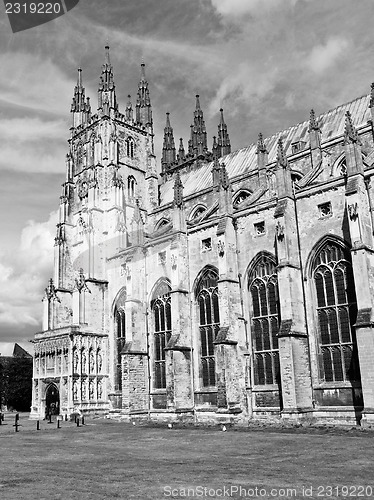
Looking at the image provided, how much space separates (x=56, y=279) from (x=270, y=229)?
2693 cm

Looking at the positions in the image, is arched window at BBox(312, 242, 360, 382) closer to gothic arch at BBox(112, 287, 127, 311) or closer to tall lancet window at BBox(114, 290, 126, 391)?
gothic arch at BBox(112, 287, 127, 311)

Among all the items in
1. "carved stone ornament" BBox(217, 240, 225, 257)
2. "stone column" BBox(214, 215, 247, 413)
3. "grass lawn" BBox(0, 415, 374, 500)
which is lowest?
"grass lawn" BBox(0, 415, 374, 500)

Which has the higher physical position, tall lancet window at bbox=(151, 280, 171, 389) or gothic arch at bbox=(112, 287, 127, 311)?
gothic arch at bbox=(112, 287, 127, 311)

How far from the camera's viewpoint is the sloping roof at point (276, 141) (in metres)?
38.4

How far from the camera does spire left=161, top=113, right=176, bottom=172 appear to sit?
61125mm

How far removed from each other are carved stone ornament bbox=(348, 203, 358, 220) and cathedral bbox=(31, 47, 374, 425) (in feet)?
0.26

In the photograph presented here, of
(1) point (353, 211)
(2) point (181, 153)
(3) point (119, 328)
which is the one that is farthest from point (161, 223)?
(1) point (353, 211)

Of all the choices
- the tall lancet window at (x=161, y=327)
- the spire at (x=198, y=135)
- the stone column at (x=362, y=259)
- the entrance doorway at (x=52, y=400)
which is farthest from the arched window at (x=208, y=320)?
the spire at (x=198, y=135)

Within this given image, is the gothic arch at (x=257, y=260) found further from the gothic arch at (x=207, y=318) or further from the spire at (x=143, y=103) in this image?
the spire at (x=143, y=103)

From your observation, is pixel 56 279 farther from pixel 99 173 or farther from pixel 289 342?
pixel 289 342

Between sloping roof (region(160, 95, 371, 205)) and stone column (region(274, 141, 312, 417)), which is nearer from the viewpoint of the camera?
stone column (region(274, 141, 312, 417))

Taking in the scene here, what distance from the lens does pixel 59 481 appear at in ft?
38.4

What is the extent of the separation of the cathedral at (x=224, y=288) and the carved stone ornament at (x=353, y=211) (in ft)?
0.26

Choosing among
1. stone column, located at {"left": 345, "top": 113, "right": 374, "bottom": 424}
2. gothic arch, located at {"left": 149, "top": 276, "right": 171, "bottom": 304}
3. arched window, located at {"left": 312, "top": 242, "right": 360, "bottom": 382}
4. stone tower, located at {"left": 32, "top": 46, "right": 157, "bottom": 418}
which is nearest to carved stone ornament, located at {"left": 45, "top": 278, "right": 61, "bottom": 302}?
stone tower, located at {"left": 32, "top": 46, "right": 157, "bottom": 418}
